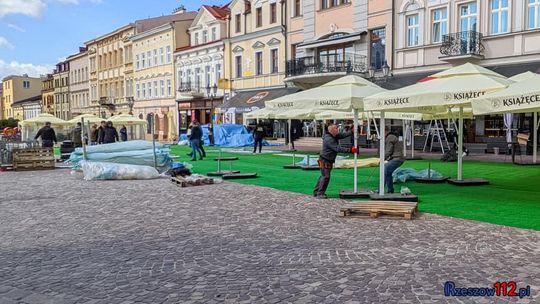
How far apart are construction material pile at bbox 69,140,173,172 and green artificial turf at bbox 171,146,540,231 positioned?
1613mm

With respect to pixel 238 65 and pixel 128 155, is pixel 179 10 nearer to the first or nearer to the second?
pixel 238 65

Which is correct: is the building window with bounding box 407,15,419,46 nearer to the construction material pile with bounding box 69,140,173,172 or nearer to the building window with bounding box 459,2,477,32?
the building window with bounding box 459,2,477,32

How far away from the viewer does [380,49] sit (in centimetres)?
2948

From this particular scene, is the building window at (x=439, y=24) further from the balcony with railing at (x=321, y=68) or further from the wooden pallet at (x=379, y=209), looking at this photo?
the wooden pallet at (x=379, y=209)

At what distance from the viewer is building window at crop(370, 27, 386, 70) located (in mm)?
29198

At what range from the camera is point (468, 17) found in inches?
976

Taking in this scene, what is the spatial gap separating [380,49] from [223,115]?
16.9 meters

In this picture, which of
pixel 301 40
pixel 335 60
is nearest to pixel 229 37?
pixel 301 40

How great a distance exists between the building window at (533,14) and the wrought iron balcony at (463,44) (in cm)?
225

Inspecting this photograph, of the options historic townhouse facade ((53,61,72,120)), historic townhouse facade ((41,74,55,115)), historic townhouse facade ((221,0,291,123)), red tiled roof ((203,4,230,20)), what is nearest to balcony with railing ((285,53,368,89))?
historic townhouse facade ((221,0,291,123))

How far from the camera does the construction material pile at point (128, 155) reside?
54.1 ft

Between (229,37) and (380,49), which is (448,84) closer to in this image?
(380,49)

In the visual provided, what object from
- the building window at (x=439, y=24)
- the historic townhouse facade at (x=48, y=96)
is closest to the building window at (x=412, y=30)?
the building window at (x=439, y=24)

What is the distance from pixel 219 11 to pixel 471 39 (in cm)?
2696
